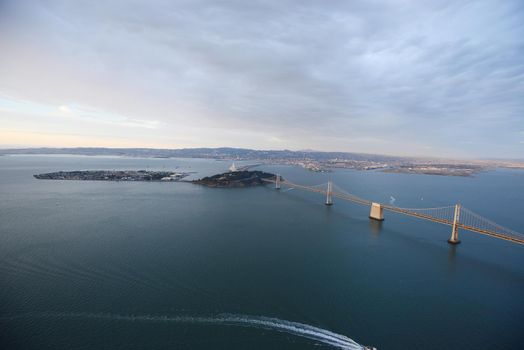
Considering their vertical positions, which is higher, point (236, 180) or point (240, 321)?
point (236, 180)

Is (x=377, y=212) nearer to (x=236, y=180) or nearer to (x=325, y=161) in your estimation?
(x=236, y=180)

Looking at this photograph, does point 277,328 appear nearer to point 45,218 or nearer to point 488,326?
point 488,326

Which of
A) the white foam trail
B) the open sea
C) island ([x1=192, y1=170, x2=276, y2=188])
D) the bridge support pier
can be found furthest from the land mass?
the white foam trail

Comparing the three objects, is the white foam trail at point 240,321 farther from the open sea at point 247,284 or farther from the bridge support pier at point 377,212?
the bridge support pier at point 377,212

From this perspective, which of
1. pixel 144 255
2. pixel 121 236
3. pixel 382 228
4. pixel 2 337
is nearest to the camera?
pixel 2 337

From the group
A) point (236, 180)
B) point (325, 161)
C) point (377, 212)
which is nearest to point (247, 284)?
point (377, 212)

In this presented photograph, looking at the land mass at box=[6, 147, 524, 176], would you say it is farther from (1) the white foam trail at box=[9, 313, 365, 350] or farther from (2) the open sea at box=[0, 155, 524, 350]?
(1) the white foam trail at box=[9, 313, 365, 350]

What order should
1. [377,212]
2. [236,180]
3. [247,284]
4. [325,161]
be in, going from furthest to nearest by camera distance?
[325,161]
[236,180]
[377,212]
[247,284]

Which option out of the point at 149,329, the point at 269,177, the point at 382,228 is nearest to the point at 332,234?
the point at 382,228

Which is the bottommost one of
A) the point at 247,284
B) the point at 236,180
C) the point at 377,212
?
the point at 247,284
